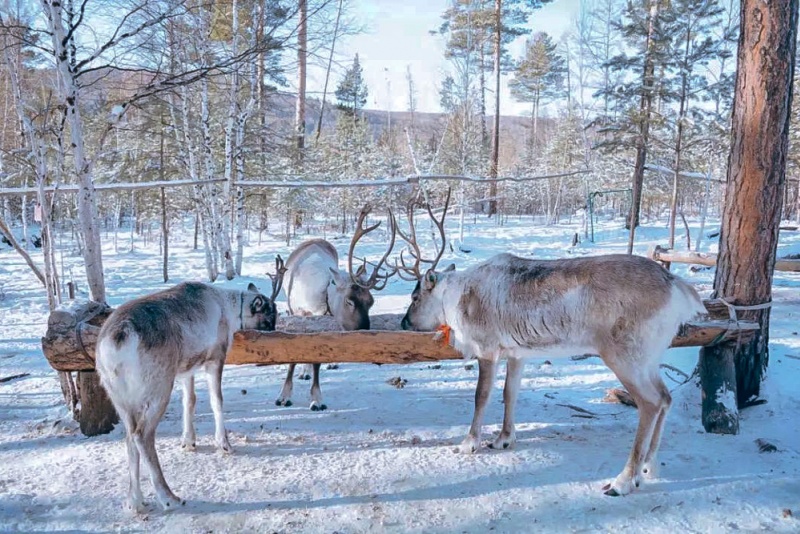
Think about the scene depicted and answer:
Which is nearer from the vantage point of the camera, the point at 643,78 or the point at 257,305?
the point at 257,305

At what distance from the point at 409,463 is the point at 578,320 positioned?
1.63 m

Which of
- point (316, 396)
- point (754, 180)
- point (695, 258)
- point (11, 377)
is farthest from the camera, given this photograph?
point (695, 258)

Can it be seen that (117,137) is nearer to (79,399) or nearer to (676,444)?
(79,399)

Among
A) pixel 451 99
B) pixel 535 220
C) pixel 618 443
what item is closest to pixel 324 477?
pixel 618 443

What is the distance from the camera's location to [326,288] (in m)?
6.73

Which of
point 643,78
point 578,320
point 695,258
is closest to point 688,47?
point 643,78

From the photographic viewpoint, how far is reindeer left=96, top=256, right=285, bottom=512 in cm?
365

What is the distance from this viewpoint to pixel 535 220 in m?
34.2

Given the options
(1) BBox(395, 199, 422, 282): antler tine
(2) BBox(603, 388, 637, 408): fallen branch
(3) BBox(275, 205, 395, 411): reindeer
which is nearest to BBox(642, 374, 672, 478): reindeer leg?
(2) BBox(603, 388, 637, 408): fallen branch

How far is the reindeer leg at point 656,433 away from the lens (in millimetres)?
4039

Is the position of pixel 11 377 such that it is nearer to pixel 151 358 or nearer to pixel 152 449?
pixel 152 449

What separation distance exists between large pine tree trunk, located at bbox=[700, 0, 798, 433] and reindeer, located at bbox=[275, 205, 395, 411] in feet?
10.3

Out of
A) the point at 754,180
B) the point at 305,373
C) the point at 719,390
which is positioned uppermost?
the point at 754,180

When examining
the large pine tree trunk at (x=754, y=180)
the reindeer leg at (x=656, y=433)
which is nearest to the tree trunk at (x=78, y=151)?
the reindeer leg at (x=656, y=433)
